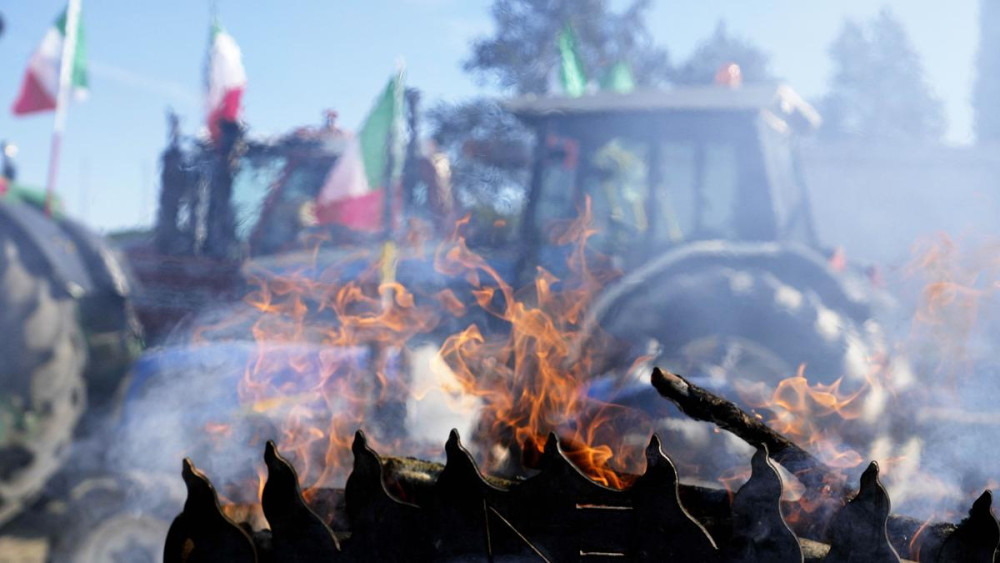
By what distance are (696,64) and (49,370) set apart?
29.3 m

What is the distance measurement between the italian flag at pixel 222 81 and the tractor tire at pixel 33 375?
2.66 m

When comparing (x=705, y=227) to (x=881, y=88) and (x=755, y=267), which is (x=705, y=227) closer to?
(x=755, y=267)

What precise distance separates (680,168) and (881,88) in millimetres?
38769

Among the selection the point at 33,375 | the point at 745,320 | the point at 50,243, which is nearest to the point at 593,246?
the point at 745,320

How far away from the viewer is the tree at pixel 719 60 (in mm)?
30234

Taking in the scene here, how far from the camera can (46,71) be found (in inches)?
261

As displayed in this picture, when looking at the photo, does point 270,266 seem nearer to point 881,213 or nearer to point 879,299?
point 879,299

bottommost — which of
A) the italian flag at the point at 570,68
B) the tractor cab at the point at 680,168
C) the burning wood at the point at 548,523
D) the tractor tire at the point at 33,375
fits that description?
the tractor tire at the point at 33,375

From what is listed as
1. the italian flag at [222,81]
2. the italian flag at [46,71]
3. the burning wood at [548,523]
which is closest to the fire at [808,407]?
the burning wood at [548,523]

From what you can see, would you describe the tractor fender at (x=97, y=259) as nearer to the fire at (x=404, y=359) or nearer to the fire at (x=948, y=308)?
the fire at (x=404, y=359)

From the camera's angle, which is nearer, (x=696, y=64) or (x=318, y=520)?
(x=318, y=520)

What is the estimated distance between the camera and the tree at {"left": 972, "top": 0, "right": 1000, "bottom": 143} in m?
31.3

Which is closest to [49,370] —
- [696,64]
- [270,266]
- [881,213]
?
[270,266]

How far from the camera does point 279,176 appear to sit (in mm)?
8062
